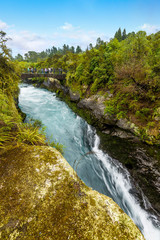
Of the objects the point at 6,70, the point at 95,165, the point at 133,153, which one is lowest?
the point at 95,165

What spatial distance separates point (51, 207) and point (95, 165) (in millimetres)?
6032

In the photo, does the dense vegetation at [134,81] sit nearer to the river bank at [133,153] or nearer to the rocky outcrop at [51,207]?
the river bank at [133,153]

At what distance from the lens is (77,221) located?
150 cm

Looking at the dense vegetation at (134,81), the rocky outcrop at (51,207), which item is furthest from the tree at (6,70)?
the dense vegetation at (134,81)

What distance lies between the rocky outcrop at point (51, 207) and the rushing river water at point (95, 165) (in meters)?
0.52

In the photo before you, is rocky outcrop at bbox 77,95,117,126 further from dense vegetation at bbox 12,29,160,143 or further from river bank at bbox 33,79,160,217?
dense vegetation at bbox 12,29,160,143

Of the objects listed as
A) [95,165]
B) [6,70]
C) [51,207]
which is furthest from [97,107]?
[51,207]

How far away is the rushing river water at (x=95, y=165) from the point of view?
16.1 feet

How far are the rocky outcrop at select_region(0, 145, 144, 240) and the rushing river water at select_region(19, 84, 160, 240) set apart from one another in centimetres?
52

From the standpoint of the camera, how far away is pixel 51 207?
1.65m

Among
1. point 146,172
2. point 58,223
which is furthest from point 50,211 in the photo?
point 146,172

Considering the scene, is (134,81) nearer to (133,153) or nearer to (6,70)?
(133,153)

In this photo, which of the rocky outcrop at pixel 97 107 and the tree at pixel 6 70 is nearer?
the tree at pixel 6 70

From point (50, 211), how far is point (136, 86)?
8.97m
